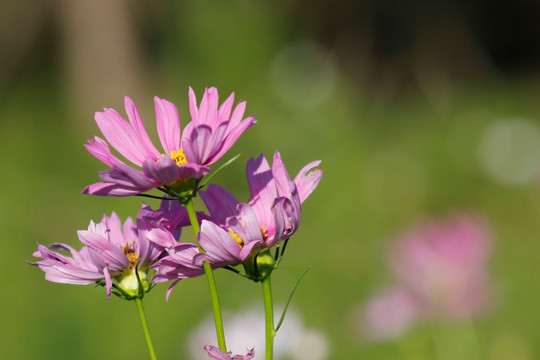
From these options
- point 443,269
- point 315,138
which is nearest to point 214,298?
point 443,269

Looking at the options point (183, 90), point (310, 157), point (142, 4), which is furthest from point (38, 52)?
point (310, 157)

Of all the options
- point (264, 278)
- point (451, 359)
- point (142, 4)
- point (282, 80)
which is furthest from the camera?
point (142, 4)

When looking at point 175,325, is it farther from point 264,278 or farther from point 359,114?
point 359,114

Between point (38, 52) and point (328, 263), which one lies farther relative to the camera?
point (38, 52)

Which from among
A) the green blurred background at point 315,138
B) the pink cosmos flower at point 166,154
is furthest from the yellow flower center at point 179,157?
the green blurred background at point 315,138

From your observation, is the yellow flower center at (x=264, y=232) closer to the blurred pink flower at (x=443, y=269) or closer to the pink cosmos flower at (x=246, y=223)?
the pink cosmos flower at (x=246, y=223)

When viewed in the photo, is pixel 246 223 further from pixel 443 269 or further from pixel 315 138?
pixel 315 138
